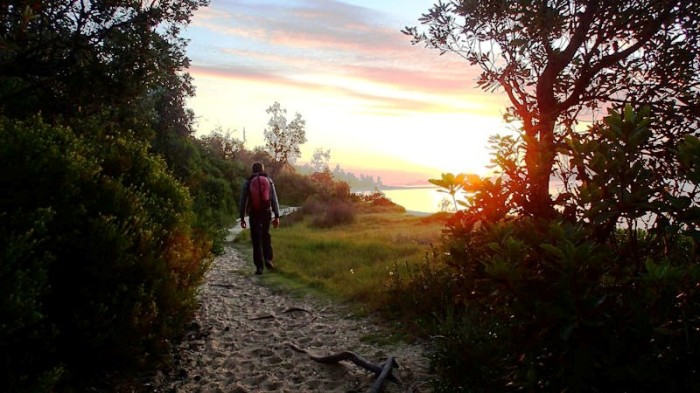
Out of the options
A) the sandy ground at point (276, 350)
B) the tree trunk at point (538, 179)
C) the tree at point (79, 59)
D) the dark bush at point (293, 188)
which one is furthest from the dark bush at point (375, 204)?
the tree trunk at point (538, 179)

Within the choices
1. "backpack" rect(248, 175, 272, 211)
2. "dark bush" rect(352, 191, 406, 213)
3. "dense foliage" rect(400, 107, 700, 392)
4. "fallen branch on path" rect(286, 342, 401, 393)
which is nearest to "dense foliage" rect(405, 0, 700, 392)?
"dense foliage" rect(400, 107, 700, 392)

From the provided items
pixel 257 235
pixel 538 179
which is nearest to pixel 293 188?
pixel 257 235

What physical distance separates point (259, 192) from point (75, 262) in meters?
7.98

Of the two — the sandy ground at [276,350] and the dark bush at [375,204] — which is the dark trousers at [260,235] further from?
the dark bush at [375,204]

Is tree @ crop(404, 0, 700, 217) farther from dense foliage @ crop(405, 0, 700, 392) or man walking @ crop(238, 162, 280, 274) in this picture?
man walking @ crop(238, 162, 280, 274)

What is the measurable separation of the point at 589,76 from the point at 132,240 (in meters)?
5.57

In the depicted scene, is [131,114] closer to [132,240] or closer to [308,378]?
[132,240]

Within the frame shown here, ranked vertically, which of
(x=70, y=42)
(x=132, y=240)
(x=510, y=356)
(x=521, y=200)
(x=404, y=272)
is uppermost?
(x=70, y=42)

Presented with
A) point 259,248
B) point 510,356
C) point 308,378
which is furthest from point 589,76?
point 259,248

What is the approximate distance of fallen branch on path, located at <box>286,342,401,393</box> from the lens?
551cm

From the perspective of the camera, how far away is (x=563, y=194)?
3330 mm

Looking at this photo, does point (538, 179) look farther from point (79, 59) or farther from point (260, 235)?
point (260, 235)

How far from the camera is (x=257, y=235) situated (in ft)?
42.8

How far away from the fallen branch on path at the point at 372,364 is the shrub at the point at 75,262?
2.07m
